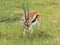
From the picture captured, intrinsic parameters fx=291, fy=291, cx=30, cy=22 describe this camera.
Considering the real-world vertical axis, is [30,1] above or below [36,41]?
above

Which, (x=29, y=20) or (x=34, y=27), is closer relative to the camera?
(x=29, y=20)

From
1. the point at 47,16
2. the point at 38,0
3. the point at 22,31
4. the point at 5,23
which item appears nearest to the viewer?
the point at 22,31

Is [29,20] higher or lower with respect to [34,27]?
higher

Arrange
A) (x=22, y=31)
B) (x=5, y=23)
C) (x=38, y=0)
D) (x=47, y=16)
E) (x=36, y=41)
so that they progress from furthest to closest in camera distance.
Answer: (x=38, y=0), (x=47, y=16), (x=5, y=23), (x=22, y=31), (x=36, y=41)

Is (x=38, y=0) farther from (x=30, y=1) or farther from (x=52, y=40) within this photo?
(x=52, y=40)

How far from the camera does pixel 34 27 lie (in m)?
10.8

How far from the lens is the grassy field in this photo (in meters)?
9.04

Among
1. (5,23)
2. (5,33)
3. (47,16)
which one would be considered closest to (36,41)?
(5,33)

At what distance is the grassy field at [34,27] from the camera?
904cm

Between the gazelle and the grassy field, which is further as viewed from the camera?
the gazelle

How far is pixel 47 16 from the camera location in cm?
1255

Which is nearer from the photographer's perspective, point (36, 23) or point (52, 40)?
point (52, 40)

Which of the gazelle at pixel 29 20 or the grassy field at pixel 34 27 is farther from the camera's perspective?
the gazelle at pixel 29 20

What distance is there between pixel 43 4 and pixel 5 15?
110 inches
